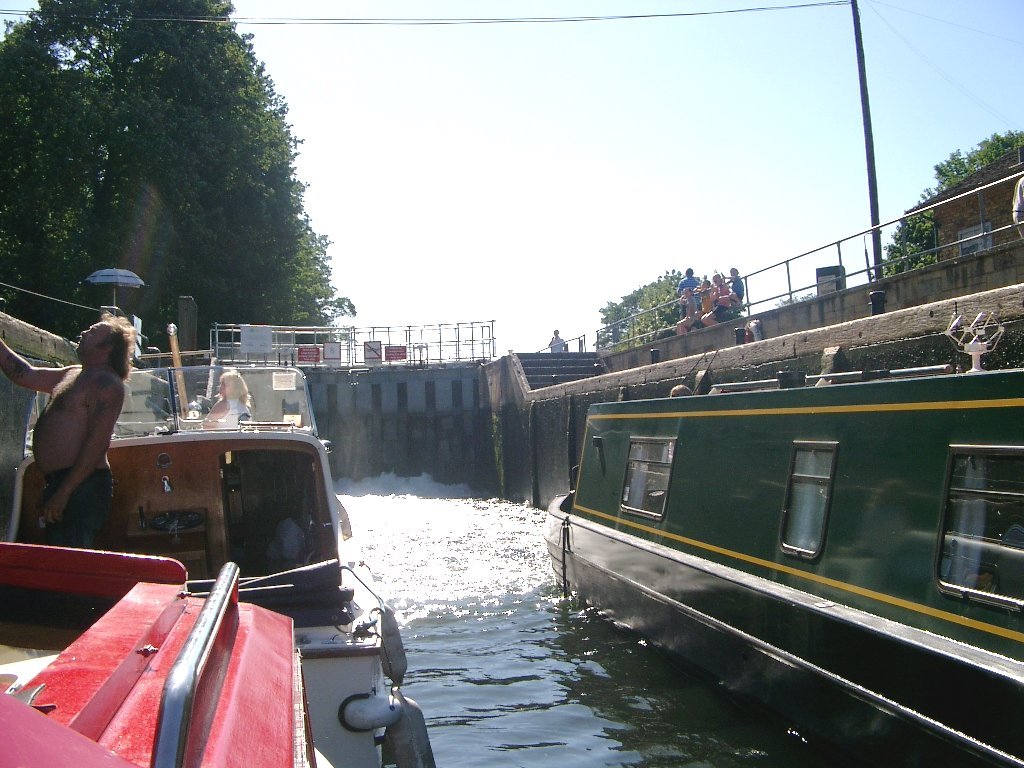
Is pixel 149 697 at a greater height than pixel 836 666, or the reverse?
pixel 149 697

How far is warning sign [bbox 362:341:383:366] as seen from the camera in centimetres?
2817

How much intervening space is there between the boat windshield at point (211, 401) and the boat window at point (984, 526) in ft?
13.0

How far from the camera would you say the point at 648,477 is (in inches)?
327

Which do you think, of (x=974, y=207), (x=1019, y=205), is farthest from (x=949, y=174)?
(x=1019, y=205)

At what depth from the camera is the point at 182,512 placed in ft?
19.9

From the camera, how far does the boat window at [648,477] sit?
25.9ft

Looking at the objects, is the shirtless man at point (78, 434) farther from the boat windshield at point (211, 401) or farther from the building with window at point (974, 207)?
the building with window at point (974, 207)

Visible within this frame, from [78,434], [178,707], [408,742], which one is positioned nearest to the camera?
[178,707]

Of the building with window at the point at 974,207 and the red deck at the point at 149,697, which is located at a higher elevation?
the building with window at the point at 974,207

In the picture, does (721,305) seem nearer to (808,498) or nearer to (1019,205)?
(1019,205)

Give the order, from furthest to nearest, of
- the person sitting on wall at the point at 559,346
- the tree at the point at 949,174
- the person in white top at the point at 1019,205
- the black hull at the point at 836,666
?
the tree at the point at 949,174 < the person sitting on wall at the point at 559,346 < the person in white top at the point at 1019,205 < the black hull at the point at 836,666

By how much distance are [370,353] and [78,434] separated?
23.5 meters

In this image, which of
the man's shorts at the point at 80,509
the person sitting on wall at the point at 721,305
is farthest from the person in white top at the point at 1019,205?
the man's shorts at the point at 80,509

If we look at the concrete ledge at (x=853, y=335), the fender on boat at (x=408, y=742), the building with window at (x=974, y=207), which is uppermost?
the building with window at (x=974, y=207)
